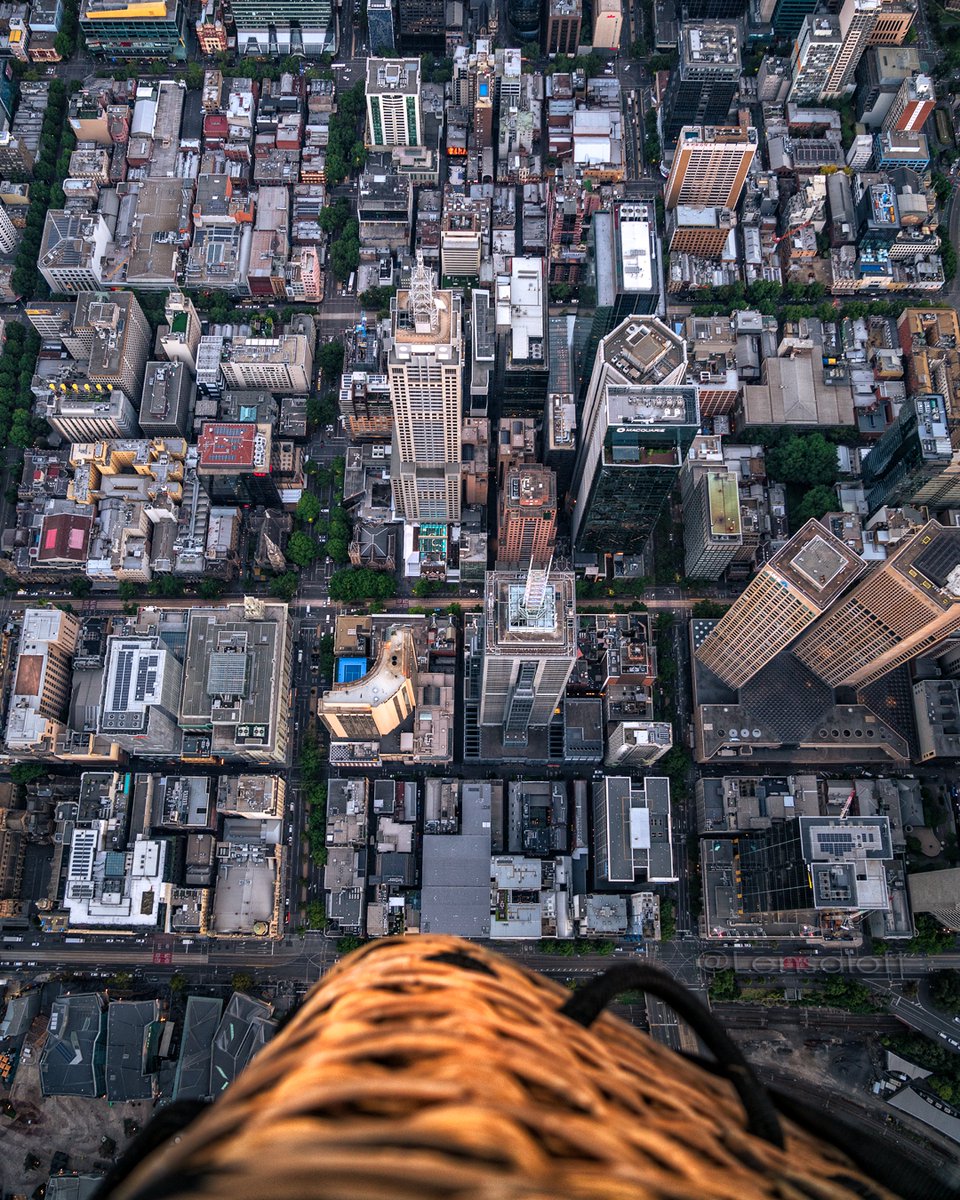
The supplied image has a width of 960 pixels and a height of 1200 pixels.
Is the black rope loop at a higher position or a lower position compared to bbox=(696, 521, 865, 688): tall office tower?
lower

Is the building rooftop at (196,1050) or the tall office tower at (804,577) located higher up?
the tall office tower at (804,577)

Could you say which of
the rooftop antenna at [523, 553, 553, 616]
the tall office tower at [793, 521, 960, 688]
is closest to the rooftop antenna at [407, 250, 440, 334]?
the rooftop antenna at [523, 553, 553, 616]

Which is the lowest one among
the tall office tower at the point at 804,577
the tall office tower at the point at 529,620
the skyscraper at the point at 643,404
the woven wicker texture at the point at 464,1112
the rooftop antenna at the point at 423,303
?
the woven wicker texture at the point at 464,1112

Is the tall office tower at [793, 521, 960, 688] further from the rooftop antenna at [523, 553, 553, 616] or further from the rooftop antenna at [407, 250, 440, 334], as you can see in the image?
the rooftop antenna at [407, 250, 440, 334]

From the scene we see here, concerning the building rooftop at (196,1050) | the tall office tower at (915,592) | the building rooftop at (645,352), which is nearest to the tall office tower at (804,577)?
the tall office tower at (915,592)

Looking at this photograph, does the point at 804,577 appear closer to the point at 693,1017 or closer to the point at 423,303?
the point at 423,303

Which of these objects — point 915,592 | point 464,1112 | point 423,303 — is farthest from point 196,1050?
point 464,1112

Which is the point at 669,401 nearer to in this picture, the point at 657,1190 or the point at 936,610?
the point at 936,610

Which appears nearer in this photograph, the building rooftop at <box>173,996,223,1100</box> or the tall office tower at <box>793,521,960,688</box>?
the tall office tower at <box>793,521,960,688</box>

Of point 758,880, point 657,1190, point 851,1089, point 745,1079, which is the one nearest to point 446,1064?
point 657,1190

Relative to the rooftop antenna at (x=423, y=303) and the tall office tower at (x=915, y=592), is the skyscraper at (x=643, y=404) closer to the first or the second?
the rooftop antenna at (x=423, y=303)
